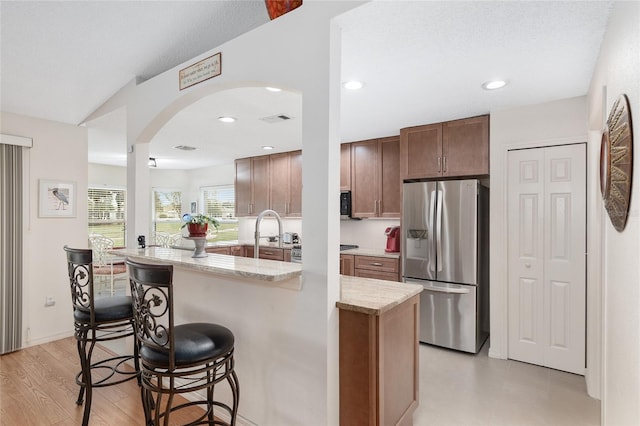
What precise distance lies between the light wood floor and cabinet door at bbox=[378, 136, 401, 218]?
9.68 feet

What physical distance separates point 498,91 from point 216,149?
3895 mm

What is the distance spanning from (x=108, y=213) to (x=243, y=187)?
296cm

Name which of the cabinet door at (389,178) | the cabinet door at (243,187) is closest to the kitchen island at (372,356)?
the cabinet door at (389,178)

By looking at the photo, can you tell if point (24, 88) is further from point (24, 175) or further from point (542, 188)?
point (542, 188)

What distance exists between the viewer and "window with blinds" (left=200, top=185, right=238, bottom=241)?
22.6 ft

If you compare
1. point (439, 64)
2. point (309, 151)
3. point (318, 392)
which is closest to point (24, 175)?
point (309, 151)

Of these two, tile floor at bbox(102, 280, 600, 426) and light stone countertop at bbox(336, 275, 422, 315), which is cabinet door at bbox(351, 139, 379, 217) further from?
light stone countertop at bbox(336, 275, 422, 315)

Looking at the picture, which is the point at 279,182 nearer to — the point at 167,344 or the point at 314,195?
the point at 314,195

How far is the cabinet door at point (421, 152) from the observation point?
356 centimetres

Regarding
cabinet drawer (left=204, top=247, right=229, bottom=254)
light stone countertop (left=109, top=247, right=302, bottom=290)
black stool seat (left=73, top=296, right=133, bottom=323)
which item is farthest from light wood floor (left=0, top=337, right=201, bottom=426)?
cabinet drawer (left=204, top=247, right=229, bottom=254)

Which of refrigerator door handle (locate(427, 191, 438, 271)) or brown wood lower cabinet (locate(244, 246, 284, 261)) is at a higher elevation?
refrigerator door handle (locate(427, 191, 438, 271))

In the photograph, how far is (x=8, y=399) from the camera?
8.05 feet

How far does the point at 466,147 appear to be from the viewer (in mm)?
3391

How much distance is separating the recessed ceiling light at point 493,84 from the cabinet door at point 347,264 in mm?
2387
